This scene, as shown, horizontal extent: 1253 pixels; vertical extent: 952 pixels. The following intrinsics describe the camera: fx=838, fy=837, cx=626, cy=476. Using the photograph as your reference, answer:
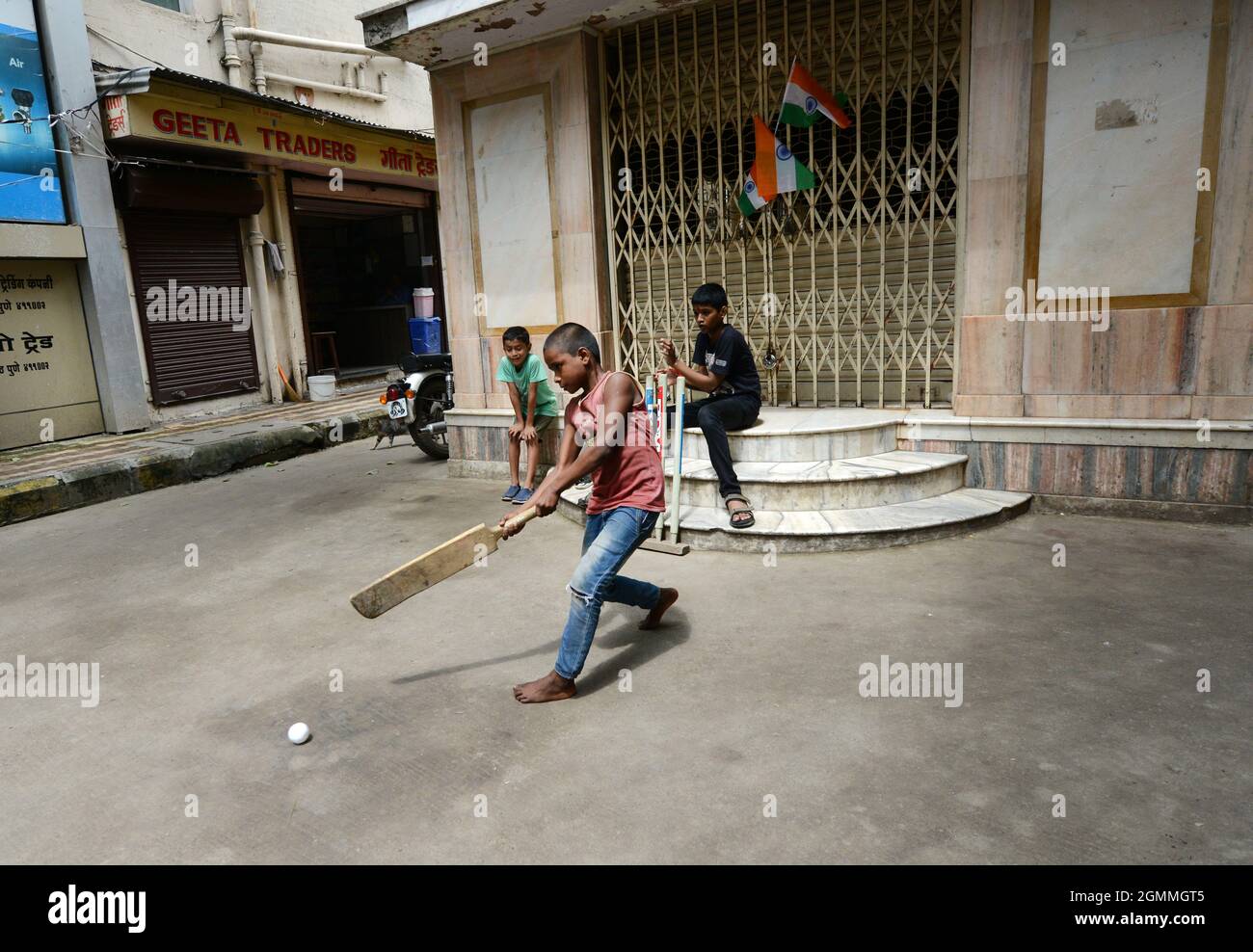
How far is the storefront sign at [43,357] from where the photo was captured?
9422mm

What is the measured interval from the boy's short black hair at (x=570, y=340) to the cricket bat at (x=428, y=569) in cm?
72

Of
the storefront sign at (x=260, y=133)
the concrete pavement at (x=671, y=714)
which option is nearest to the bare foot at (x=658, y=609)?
the concrete pavement at (x=671, y=714)

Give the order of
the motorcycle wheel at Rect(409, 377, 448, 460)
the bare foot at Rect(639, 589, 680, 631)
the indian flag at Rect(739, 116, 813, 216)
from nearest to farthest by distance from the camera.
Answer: the bare foot at Rect(639, 589, 680, 631) → the indian flag at Rect(739, 116, 813, 216) → the motorcycle wheel at Rect(409, 377, 448, 460)

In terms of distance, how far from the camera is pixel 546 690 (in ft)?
11.6

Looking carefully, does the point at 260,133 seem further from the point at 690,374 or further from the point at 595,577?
the point at 595,577

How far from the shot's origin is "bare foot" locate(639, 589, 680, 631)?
4.23m

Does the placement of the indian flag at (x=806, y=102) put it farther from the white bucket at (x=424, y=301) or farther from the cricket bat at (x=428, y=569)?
the white bucket at (x=424, y=301)

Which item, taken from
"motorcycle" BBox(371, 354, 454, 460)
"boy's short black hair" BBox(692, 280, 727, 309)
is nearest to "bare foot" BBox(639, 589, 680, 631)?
"boy's short black hair" BBox(692, 280, 727, 309)

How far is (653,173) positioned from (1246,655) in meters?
5.93

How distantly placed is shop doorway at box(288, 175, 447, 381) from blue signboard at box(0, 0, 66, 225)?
6.30 meters

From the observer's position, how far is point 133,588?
5352mm

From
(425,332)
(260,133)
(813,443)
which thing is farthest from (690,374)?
(425,332)

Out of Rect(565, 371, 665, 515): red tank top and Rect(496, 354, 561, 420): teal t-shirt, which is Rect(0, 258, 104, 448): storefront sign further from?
Rect(565, 371, 665, 515): red tank top
